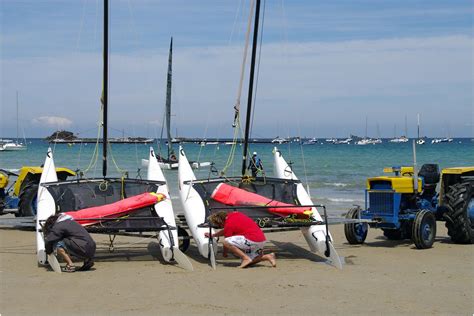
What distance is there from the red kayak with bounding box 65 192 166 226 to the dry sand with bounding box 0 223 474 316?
71cm

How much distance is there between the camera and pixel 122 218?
1118cm

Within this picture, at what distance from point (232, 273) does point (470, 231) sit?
494 centimetres

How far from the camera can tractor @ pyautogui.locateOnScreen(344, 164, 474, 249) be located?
12570mm

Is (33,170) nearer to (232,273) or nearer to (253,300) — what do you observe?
(232,273)

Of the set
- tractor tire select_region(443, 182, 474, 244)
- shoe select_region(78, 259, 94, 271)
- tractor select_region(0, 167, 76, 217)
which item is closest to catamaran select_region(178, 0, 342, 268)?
shoe select_region(78, 259, 94, 271)

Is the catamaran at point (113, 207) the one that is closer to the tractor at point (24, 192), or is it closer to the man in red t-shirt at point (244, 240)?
the man in red t-shirt at point (244, 240)

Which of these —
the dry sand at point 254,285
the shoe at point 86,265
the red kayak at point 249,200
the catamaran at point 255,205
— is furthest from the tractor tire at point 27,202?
the shoe at point 86,265

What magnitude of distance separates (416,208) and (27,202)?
7.71 m

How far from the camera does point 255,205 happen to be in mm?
11984

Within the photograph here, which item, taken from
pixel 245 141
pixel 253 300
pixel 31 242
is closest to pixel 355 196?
pixel 245 141

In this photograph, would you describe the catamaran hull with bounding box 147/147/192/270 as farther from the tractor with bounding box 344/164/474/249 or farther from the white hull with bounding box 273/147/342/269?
the tractor with bounding box 344/164/474/249

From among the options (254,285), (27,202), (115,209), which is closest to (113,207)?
(115,209)

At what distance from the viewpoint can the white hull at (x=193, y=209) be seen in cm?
1131

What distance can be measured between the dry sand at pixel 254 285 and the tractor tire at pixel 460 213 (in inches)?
14.9
